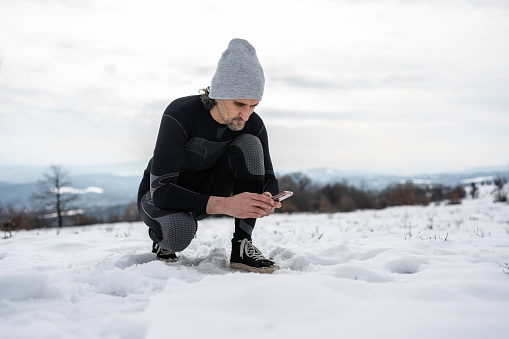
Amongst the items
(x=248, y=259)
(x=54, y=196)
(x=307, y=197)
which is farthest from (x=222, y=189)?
(x=307, y=197)

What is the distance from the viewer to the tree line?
104 ft

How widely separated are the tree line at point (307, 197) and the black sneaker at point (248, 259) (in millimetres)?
31879

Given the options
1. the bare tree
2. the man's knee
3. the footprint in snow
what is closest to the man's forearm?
the man's knee

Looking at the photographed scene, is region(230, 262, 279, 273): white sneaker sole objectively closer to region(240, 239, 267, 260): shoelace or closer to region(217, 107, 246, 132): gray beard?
region(240, 239, 267, 260): shoelace

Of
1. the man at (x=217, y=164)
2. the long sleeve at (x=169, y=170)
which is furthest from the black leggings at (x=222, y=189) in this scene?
the long sleeve at (x=169, y=170)

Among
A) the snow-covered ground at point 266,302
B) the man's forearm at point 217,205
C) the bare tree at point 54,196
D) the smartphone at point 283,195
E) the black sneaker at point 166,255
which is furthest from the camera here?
the bare tree at point 54,196

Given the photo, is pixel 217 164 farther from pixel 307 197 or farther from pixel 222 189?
pixel 307 197

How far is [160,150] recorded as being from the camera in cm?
295

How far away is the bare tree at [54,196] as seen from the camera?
31.0 m

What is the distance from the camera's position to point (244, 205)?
2727mm

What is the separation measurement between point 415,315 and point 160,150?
2.16 metres

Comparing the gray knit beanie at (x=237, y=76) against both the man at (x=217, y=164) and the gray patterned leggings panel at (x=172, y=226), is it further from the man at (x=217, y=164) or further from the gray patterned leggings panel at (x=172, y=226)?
the gray patterned leggings panel at (x=172, y=226)

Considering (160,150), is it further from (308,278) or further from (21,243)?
(21,243)

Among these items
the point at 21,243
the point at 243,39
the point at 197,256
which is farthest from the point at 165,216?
the point at 21,243
